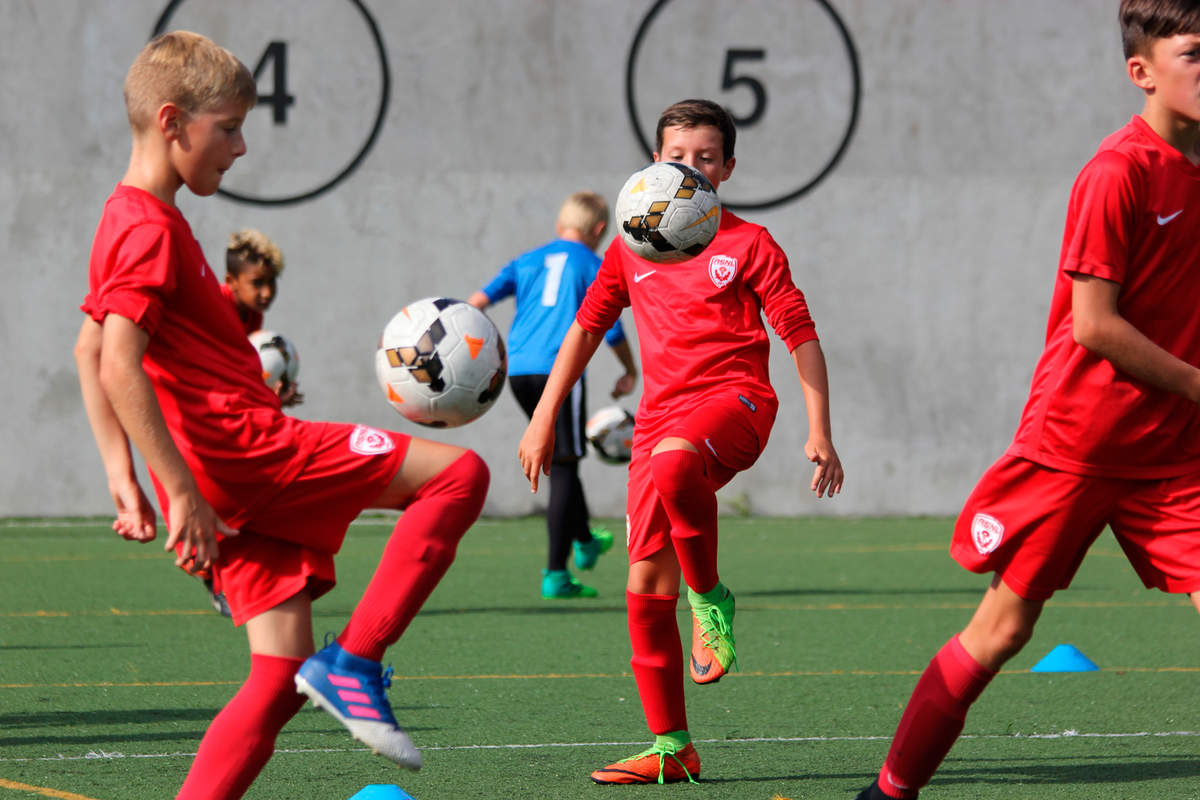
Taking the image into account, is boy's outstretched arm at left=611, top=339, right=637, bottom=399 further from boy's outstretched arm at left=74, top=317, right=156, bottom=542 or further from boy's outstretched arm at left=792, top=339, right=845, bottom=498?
boy's outstretched arm at left=74, top=317, right=156, bottom=542

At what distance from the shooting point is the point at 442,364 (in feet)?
18.8

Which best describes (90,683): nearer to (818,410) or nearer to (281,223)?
(818,410)

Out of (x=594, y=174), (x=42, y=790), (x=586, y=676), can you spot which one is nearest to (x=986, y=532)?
(x=42, y=790)

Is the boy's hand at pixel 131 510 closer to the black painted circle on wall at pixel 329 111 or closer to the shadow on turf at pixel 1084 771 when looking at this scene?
the shadow on turf at pixel 1084 771

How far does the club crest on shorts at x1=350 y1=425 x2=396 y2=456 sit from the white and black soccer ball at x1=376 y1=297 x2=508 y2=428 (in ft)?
7.27

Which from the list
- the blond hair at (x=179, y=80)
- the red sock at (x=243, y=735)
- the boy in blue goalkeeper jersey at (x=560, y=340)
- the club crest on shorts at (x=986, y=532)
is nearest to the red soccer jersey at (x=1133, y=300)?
the club crest on shorts at (x=986, y=532)

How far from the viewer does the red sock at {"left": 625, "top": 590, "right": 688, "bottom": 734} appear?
159 inches

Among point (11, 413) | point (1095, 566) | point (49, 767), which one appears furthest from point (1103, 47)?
point (49, 767)

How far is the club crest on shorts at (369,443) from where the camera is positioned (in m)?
2.92

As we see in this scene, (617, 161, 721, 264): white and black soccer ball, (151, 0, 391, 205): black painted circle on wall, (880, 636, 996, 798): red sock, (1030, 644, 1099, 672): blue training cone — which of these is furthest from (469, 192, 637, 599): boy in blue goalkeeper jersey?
(880, 636, 996, 798): red sock

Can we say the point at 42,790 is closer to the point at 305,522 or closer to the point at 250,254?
the point at 305,522

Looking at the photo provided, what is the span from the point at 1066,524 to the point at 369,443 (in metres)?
1.33

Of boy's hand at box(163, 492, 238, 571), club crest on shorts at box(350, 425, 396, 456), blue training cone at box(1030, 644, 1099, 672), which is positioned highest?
club crest on shorts at box(350, 425, 396, 456)

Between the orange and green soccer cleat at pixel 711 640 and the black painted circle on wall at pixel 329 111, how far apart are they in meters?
8.92
